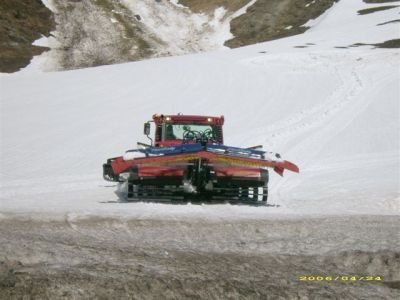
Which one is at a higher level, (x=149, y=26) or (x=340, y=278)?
(x=149, y=26)

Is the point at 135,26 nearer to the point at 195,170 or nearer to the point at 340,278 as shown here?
the point at 195,170

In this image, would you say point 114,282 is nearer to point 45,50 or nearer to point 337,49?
point 337,49

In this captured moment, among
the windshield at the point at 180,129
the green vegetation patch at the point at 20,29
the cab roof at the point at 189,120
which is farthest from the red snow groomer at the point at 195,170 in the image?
the green vegetation patch at the point at 20,29

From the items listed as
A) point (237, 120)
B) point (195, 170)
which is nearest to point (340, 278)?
point (195, 170)

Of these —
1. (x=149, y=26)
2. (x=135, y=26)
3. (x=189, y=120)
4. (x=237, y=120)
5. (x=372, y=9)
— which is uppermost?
(x=372, y=9)

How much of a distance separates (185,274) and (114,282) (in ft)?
2.44

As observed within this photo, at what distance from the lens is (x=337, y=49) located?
40.4 m

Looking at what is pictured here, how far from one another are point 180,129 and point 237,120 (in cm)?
989

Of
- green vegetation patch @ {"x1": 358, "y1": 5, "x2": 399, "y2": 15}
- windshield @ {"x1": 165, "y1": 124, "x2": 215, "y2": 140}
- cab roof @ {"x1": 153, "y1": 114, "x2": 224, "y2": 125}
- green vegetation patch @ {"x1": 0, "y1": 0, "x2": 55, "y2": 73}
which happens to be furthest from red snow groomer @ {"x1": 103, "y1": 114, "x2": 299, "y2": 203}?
green vegetation patch @ {"x1": 358, "y1": 5, "x2": 399, "y2": 15}

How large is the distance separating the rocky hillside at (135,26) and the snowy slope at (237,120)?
1990cm

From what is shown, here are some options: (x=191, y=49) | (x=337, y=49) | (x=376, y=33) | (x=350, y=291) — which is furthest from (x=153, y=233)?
(x=191, y=49)

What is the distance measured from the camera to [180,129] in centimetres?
1383

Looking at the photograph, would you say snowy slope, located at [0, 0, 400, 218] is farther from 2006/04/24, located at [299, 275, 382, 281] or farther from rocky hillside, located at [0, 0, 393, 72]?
rocky hillside, located at [0, 0, 393, 72]

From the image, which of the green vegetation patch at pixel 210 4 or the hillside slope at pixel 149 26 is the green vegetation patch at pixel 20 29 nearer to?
the hillside slope at pixel 149 26
